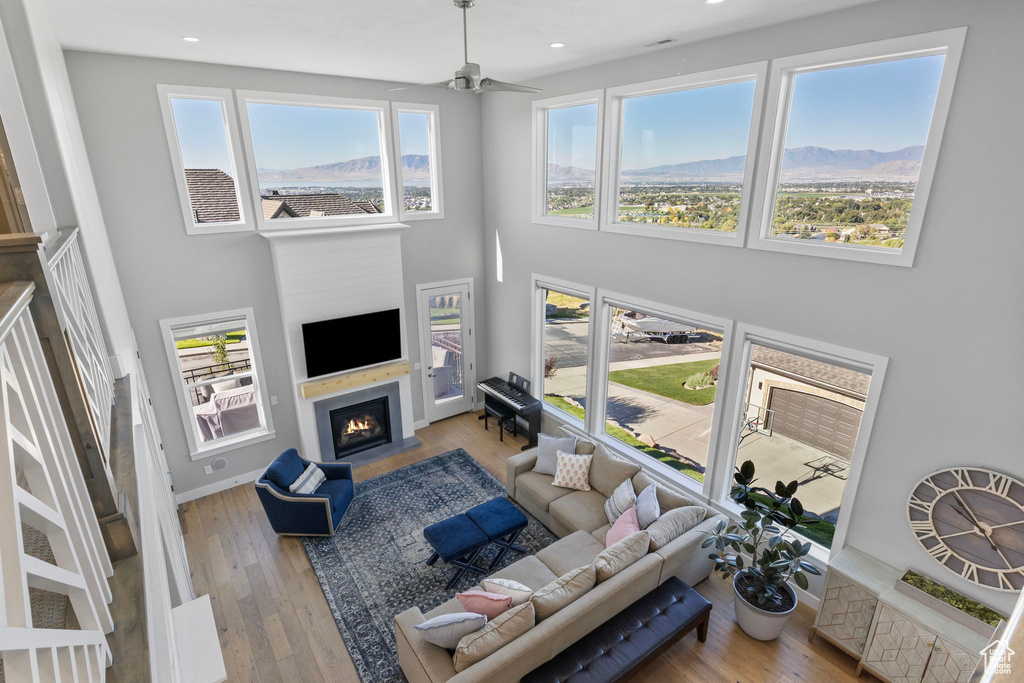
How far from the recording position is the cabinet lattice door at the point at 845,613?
3717mm

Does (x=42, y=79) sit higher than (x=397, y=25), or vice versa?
(x=397, y=25)

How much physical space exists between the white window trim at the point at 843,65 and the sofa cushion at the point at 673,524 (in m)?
2.38

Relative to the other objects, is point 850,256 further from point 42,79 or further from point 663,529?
point 42,79

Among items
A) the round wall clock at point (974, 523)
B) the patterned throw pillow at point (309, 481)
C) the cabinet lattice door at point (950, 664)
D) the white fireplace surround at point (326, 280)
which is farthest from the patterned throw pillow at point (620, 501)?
the white fireplace surround at point (326, 280)

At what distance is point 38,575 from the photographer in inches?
33.2

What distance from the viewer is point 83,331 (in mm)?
2207

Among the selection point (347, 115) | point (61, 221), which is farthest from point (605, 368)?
point (61, 221)

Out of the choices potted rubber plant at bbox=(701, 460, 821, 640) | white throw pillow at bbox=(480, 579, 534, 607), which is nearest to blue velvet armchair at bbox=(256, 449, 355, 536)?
white throw pillow at bbox=(480, 579, 534, 607)

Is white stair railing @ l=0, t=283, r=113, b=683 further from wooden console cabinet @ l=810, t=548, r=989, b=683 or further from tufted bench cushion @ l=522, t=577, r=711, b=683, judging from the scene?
wooden console cabinet @ l=810, t=548, r=989, b=683

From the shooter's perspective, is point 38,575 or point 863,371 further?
point 863,371

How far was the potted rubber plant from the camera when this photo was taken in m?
3.93

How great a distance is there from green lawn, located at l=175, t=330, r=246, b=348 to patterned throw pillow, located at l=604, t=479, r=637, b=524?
4643mm

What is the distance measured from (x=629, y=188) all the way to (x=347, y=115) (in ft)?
11.8

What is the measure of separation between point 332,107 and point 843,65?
5.26m
